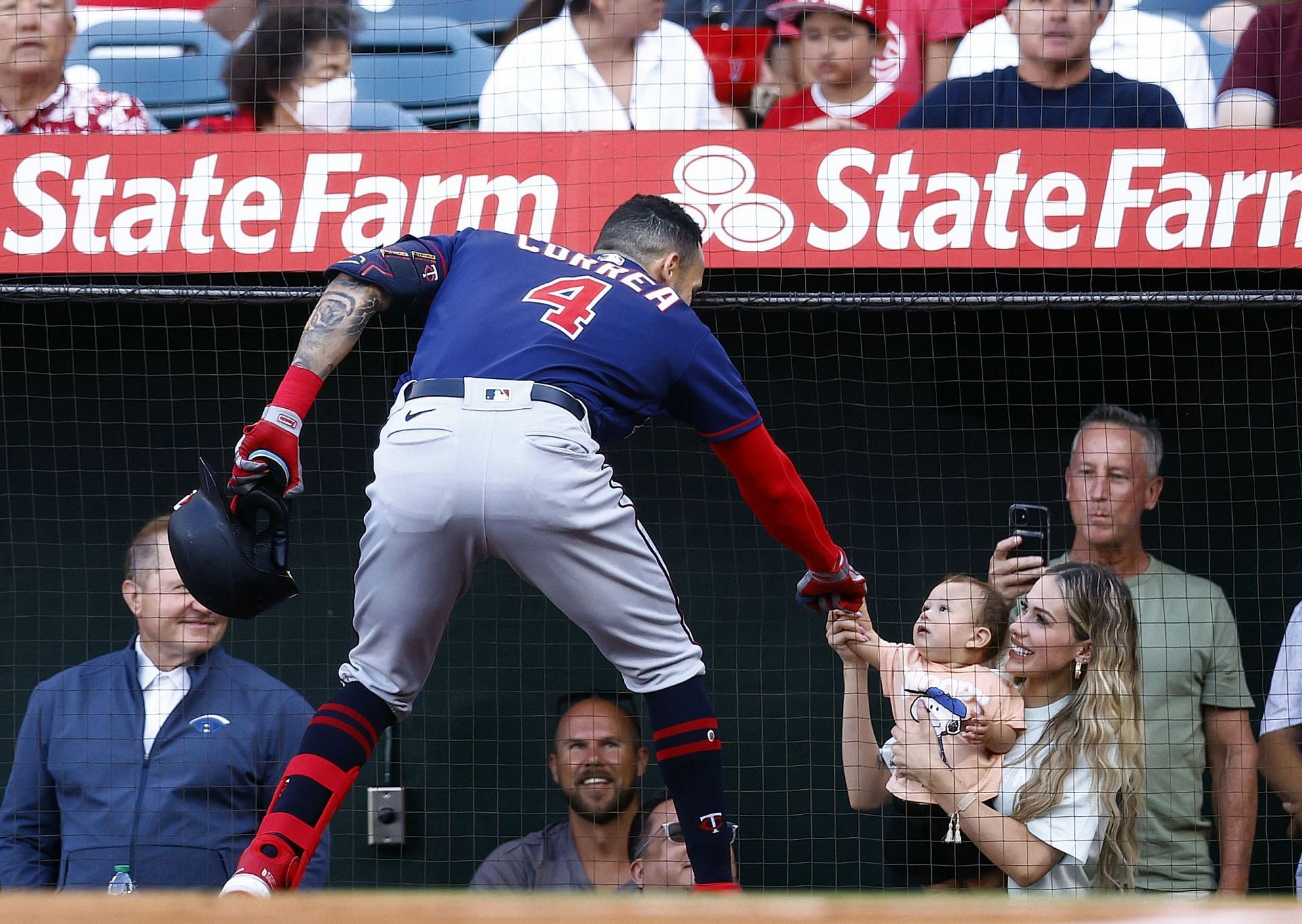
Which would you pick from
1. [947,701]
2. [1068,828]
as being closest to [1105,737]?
[1068,828]

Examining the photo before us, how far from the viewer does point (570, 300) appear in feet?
9.70

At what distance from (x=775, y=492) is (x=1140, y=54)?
225cm

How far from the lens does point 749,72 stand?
466 cm

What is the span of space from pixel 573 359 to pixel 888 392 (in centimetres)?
198

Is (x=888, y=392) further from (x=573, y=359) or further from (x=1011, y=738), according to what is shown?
(x=573, y=359)

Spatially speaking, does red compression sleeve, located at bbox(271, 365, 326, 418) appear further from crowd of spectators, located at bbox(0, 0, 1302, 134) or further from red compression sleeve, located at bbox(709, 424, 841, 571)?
crowd of spectators, located at bbox(0, 0, 1302, 134)

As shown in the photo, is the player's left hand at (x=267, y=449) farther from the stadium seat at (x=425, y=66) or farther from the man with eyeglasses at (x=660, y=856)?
the stadium seat at (x=425, y=66)

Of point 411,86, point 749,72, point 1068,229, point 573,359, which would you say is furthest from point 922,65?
point 573,359

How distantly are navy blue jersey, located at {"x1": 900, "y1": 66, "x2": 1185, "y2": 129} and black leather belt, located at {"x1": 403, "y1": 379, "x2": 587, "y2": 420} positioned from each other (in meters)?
1.74

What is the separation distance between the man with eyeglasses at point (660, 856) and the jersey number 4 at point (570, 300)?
62.9 inches

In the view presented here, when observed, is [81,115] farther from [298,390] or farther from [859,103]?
[859,103]

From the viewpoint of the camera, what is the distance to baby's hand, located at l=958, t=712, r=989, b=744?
353cm

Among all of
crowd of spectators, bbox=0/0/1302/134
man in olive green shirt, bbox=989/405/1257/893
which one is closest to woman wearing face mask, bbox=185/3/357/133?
crowd of spectators, bbox=0/0/1302/134

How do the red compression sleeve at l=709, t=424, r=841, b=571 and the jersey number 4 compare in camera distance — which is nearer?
the jersey number 4
